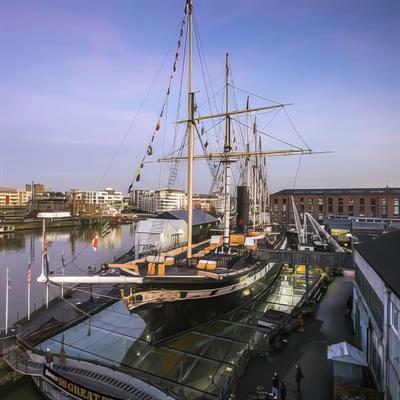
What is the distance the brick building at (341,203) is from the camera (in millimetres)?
67812

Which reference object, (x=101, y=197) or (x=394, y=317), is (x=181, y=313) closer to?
(x=394, y=317)

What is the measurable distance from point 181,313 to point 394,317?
30.6 ft

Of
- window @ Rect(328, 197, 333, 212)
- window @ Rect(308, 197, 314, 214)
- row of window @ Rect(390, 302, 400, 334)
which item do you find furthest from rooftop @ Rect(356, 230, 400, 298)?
window @ Rect(308, 197, 314, 214)

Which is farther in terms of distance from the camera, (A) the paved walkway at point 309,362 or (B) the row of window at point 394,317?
(A) the paved walkway at point 309,362

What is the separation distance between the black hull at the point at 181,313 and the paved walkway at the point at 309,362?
388cm

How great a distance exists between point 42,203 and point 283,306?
128 m

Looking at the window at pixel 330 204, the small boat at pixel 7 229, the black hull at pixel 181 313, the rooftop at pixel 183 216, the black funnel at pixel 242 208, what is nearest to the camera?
the black hull at pixel 181 313

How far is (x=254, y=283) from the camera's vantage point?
20594mm

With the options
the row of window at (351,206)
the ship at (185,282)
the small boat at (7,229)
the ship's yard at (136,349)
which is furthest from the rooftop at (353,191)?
the small boat at (7,229)

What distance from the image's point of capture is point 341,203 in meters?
72.2

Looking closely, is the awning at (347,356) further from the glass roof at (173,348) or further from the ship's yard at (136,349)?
the glass roof at (173,348)

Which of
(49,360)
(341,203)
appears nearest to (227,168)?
(49,360)

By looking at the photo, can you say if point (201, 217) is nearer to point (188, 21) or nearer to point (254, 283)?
point (254, 283)

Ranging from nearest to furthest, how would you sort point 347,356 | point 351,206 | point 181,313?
point 347,356 → point 181,313 → point 351,206
